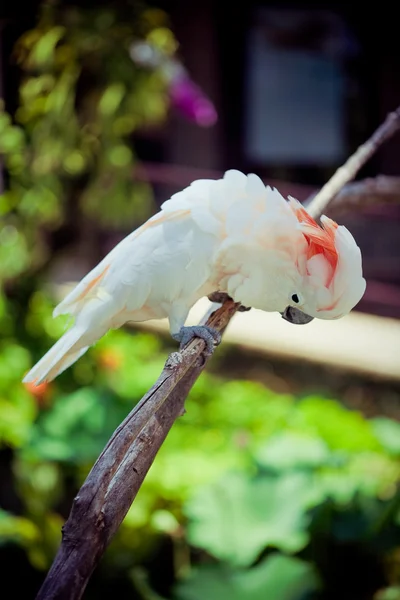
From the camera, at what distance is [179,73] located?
1925 mm

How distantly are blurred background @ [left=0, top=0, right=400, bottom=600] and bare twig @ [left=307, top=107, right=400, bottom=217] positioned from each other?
62 centimetres

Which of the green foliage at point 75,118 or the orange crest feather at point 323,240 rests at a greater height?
the orange crest feather at point 323,240

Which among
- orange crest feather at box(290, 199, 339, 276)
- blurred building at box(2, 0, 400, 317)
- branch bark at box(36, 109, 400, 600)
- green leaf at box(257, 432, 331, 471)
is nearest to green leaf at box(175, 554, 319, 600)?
green leaf at box(257, 432, 331, 471)

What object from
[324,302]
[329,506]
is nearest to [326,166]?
[329,506]

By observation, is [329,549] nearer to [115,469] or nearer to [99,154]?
[115,469]

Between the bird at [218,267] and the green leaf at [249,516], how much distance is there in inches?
25.2

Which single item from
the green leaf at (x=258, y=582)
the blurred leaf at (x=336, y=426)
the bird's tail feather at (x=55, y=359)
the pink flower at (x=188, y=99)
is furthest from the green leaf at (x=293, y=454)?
the pink flower at (x=188, y=99)

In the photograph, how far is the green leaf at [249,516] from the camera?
118 centimetres

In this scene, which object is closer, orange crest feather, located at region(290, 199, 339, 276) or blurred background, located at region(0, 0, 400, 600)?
orange crest feather, located at region(290, 199, 339, 276)

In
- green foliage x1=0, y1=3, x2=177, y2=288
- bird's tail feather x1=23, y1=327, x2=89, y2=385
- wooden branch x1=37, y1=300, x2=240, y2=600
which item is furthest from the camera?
green foliage x1=0, y1=3, x2=177, y2=288

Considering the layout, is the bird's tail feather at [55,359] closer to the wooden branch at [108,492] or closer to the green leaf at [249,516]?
the wooden branch at [108,492]

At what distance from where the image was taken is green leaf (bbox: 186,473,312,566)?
1.18 meters

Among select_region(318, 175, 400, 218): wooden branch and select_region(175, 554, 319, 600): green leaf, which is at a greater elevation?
select_region(318, 175, 400, 218): wooden branch

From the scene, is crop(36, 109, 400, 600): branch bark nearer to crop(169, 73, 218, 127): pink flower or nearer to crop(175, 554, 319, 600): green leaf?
crop(175, 554, 319, 600): green leaf
